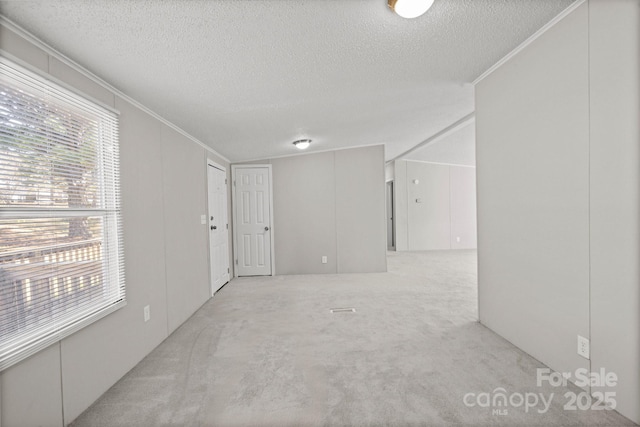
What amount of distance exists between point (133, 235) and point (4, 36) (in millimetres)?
1447

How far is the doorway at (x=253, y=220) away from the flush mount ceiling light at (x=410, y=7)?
4350 mm

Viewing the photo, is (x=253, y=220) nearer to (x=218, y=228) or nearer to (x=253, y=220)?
(x=253, y=220)

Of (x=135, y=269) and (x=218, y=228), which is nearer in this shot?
(x=135, y=269)

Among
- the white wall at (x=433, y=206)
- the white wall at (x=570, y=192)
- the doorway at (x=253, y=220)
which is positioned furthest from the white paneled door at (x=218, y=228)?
the white wall at (x=433, y=206)

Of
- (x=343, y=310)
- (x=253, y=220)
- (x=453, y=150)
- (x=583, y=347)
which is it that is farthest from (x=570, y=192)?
(x=453, y=150)

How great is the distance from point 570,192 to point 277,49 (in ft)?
7.11

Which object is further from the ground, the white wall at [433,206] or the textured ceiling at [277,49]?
the textured ceiling at [277,49]

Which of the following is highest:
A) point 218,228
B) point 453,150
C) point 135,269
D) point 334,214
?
point 453,150

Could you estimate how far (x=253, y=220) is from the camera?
18.8 feet

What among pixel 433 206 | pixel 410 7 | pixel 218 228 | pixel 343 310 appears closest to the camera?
pixel 410 7

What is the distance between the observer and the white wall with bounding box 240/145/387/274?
5.83m

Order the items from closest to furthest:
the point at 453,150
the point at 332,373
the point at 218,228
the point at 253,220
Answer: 1. the point at 332,373
2. the point at 218,228
3. the point at 253,220
4. the point at 453,150

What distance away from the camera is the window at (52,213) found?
1.43 meters

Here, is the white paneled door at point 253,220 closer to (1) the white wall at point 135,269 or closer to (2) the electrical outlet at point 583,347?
(1) the white wall at point 135,269
